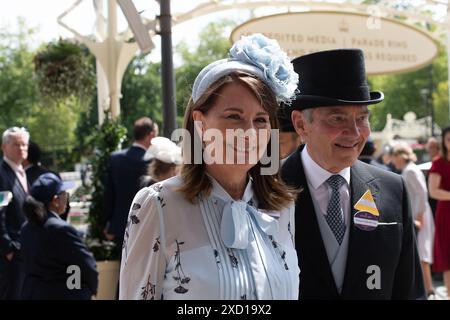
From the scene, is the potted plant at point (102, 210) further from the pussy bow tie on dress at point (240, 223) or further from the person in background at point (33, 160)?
the pussy bow tie on dress at point (240, 223)

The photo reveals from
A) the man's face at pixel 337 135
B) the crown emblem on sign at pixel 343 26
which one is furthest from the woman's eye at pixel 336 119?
the crown emblem on sign at pixel 343 26

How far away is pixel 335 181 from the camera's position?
103 inches

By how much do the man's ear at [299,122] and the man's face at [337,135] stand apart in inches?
1.9

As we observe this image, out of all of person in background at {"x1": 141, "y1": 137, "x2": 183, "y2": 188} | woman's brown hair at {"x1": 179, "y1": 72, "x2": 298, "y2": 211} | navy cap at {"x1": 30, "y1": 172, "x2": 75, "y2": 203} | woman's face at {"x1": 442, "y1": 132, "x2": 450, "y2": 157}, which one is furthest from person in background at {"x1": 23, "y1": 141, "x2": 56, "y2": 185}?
woman's brown hair at {"x1": 179, "y1": 72, "x2": 298, "y2": 211}

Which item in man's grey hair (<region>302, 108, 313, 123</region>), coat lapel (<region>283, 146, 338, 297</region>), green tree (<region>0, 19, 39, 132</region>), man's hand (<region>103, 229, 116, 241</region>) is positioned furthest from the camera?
green tree (<region>0, 19, 39, 132</region>)

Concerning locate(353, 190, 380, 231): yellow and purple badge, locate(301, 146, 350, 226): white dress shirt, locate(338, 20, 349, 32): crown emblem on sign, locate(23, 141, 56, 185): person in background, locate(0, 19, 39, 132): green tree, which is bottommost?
locate(353, 190, 380, 231): yellow and purple badge

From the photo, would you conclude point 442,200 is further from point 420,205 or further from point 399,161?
point 399,161

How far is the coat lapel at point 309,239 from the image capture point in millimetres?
2422

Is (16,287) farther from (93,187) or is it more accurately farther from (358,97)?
(358,97)

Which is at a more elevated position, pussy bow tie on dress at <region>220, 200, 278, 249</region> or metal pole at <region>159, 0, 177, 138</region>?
metal pole at <region>159, 0, 177, 138</region>

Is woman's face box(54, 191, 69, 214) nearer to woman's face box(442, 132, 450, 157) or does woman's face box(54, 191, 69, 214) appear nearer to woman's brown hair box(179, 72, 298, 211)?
woman's brown hair box(179, 72, 298, 211)

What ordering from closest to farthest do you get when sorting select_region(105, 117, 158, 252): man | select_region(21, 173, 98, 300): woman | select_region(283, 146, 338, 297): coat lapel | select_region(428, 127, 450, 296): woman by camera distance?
select_region(283, 146, 338, 297): coat lapel, select_region(21, 173, 98, 300): woman, select_region(105, 117, 158, 252): man, select_region(428, 127, 450, 296): woman

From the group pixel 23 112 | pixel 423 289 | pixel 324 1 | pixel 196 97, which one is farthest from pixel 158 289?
pixel 23 112

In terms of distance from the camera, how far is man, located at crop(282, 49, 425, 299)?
8.06 feet
